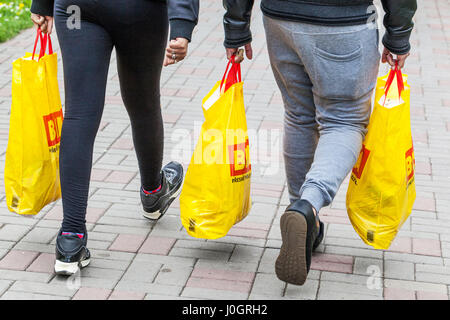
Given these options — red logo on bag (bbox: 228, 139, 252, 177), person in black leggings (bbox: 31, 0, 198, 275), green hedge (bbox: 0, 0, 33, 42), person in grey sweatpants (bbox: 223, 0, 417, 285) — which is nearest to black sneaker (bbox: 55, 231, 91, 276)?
person in black leggings (bbox: 31, 0, 198, 275)

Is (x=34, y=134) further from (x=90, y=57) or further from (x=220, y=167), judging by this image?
(x=220, y=167)

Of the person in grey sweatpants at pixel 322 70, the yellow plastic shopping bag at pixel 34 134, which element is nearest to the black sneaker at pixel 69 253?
the yellow plastic shopping bag at pixel 34 134

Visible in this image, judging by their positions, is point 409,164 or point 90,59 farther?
point 409,164

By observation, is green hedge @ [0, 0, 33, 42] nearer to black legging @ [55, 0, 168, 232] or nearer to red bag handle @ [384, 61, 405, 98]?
black legging @ [55, 0, 168, 232]

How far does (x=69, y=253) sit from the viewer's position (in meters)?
3.33

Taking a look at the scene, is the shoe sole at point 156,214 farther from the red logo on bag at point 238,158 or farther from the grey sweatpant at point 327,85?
the grey sweatpant at point 327,85

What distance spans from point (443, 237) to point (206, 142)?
4.38ft

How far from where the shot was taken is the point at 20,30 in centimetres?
839

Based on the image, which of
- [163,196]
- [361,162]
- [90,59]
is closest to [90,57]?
[90,59]

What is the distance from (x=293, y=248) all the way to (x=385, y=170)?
63cm

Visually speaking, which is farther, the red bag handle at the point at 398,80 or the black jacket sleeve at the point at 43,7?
the black jacket sleeve at the point at 43,7

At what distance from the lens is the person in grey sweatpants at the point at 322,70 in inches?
118

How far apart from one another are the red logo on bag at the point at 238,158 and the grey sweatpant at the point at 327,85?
272 millimetres

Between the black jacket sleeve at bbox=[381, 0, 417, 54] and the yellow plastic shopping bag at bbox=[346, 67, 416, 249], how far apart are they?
13 centimetres
